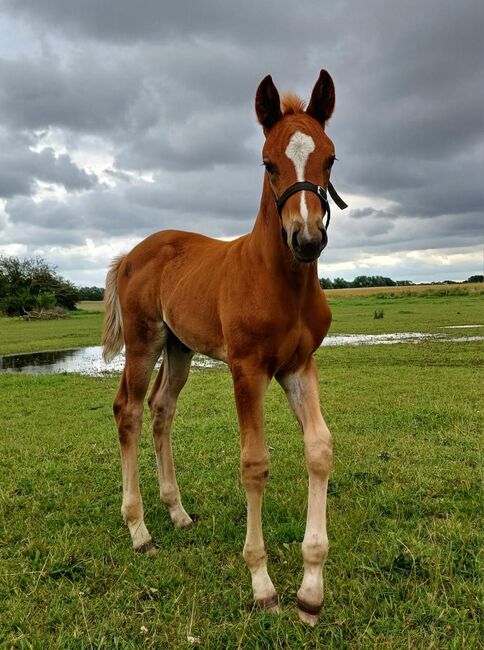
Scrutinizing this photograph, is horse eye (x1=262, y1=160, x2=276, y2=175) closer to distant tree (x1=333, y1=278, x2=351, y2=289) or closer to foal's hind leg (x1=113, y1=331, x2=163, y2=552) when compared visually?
foal's hind leg (x1=113, y1=331, x2=163, y2=552)

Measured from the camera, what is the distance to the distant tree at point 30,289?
53.2 m

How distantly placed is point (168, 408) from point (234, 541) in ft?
4.28

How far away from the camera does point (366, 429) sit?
6.77 metres

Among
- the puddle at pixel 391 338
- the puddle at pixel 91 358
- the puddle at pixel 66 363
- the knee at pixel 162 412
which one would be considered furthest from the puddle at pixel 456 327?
the knee at pixel 162 412

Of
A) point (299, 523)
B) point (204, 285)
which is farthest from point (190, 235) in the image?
point (299, 523)

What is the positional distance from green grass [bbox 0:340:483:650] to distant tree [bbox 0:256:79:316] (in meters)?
49.7

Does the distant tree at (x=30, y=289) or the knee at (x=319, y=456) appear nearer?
the knee at (x=319, y=456)

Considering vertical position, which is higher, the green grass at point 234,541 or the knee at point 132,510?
the knee at point 132,510

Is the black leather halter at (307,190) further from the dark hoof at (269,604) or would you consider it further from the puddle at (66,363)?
the puddle at (66,363)

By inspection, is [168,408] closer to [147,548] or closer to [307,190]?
[147,548]

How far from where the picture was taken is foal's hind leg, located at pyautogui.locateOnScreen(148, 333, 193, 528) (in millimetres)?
4320

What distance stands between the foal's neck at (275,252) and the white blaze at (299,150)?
1.15ft

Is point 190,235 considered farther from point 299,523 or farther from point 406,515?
point 406,515

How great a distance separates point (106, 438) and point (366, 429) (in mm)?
3536
